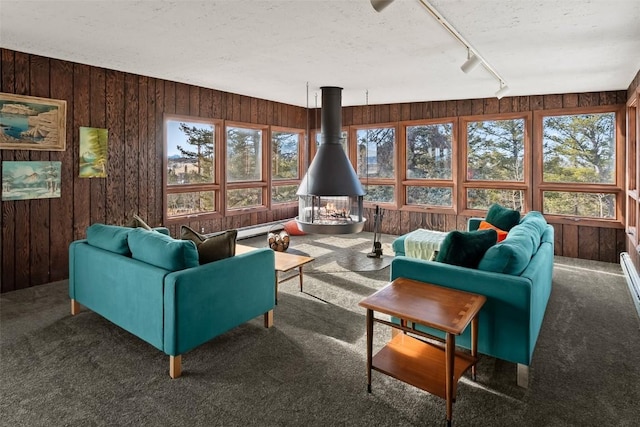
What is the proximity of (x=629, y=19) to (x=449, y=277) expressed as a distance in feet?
7.62

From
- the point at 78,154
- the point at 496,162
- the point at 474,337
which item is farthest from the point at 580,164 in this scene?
the point at 78,154

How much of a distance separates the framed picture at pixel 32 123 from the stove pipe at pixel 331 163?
3025 mm

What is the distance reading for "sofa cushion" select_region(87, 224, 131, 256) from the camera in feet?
9.27

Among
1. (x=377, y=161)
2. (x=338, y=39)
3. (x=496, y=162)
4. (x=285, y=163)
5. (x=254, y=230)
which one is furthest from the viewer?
(x=285, y=163)

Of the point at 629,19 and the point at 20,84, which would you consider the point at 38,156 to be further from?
the point at 629,19

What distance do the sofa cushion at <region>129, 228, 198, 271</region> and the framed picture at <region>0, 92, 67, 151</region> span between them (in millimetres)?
2232

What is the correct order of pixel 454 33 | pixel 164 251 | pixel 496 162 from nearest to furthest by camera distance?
1. pixel 164 251
2. pixel 454 33
3. pixel 496 162

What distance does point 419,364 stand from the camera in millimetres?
2213

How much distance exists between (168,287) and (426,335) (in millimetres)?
1532

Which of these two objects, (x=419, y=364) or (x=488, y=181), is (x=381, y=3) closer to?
(x=419, y=364)

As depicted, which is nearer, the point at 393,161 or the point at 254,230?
the point at 254,230

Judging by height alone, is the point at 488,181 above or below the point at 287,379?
above

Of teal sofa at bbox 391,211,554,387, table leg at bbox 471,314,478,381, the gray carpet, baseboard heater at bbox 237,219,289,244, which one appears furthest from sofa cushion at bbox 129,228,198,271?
baseboard heater at bbox 237,219,289,244

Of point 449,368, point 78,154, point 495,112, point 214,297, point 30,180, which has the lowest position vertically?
point 449,368
